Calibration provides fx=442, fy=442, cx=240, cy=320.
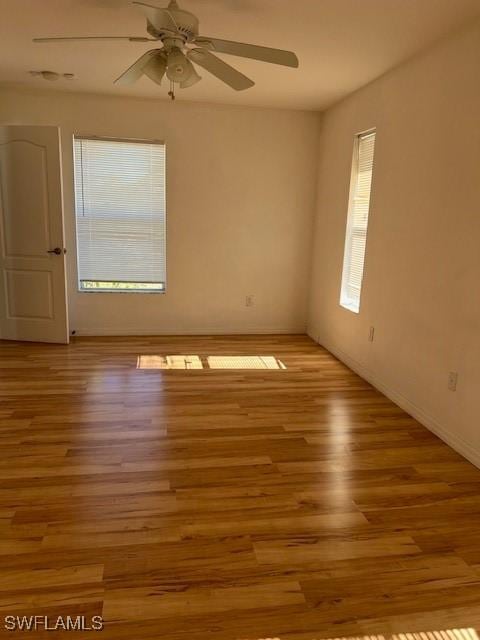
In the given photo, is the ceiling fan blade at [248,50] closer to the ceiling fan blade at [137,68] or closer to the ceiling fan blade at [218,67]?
the ceiling fan blade at [218,67]

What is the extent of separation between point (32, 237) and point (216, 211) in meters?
1.98

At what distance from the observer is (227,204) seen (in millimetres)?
5098

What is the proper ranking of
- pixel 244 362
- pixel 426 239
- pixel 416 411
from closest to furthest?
pixel 426 239 < pixel 416 411 < pixel 244 362

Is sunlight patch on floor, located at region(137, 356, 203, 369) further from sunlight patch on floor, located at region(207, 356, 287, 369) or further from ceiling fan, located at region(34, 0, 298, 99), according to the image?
ceiling fan, located at region(34, 0, 298, 99)

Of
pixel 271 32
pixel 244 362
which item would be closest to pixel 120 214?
pixel 244 362

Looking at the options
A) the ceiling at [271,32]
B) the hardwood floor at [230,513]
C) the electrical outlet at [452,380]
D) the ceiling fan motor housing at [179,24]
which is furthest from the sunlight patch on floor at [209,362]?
the ceiling fan motor housing at [179,24]

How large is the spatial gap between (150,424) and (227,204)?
297cm

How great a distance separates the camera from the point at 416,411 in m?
3.26

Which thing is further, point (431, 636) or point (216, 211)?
point (216, 211)

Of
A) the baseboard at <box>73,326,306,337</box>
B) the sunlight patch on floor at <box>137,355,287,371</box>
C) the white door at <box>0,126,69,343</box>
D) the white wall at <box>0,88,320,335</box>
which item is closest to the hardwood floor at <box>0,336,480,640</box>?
the sunlight patch on floor at <box>137,355,287,371</box>

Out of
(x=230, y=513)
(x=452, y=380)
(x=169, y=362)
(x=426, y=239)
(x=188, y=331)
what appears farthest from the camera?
(x=188, y=331)

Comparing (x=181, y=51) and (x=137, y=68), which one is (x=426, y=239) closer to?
(x=181, y=51)

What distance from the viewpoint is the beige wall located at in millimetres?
2717

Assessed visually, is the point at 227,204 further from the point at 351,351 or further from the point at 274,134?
the point at 351,351
